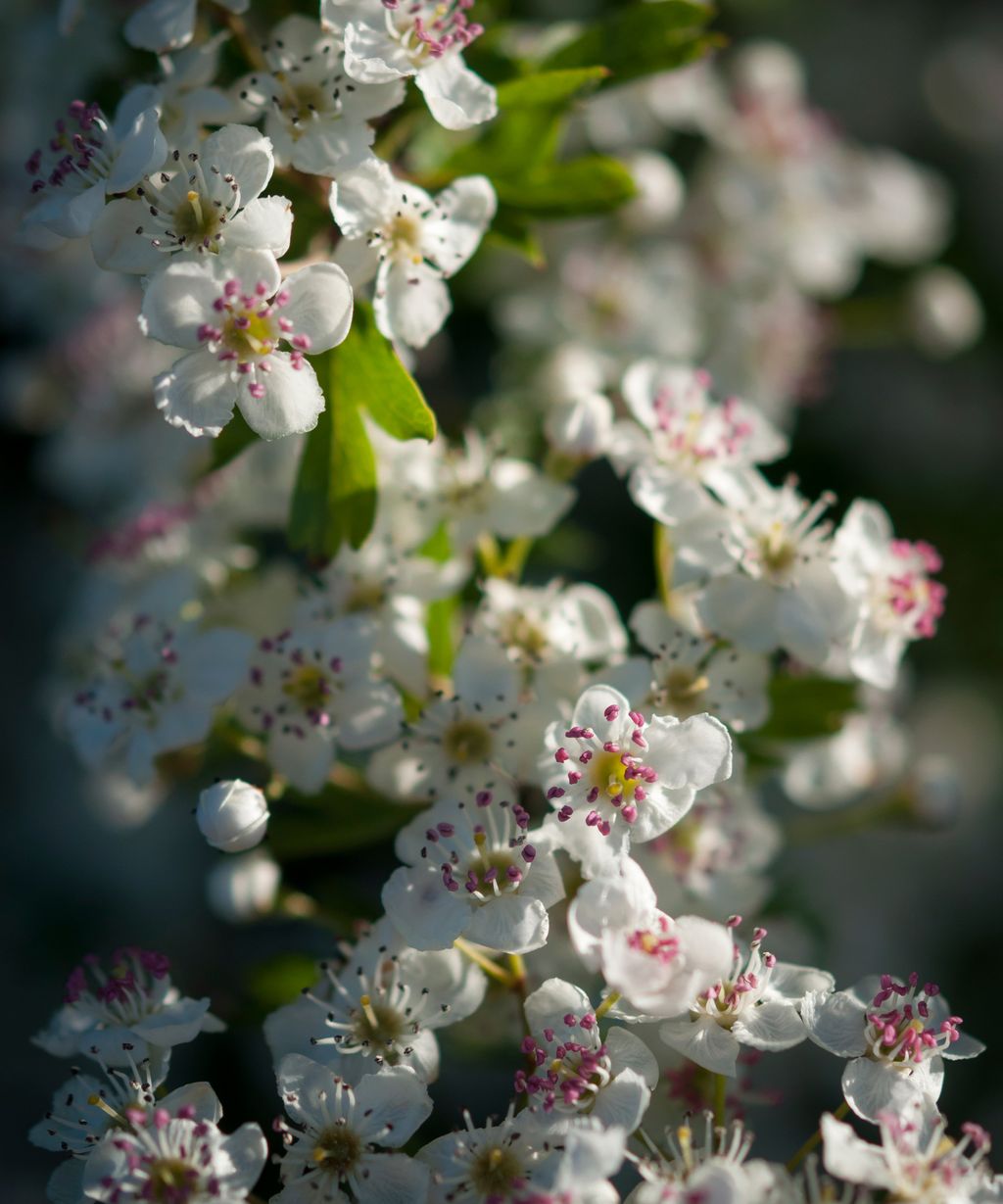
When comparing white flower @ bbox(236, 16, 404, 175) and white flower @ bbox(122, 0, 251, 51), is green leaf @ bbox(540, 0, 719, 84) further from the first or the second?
white flower @ bbox(122, 0, 251, 51)

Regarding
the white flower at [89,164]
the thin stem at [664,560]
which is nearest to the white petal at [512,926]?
the thin stem at [664,560]

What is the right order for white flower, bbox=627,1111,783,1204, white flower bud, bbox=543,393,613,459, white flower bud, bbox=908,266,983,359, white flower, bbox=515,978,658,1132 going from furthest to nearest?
white flower bud, bbox=908,266,983,359, white flower bud, bbox=543,393,613,459, white flower, bbox=515,978,658,1132, white flower, bbox=627,1111,783,1204

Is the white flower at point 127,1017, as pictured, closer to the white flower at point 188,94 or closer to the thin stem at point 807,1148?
the thin stem at point 807,1148

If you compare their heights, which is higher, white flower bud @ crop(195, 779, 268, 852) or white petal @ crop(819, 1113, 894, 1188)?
white flower bud @ crop(195, 779, 268, 852)

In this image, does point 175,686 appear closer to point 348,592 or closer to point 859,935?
point 348,592

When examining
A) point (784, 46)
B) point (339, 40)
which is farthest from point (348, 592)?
point (784, 46)

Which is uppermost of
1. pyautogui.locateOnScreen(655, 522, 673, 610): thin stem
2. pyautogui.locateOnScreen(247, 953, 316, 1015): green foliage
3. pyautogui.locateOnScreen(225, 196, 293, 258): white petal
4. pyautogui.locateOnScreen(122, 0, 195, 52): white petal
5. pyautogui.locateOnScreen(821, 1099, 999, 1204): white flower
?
pyautogui.locateOnScreen(122, 0, 195, 52): white petal

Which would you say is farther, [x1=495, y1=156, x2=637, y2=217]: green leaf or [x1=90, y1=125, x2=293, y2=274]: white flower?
[x1=495, y1=156, x2=637, y2=217]: green leaf

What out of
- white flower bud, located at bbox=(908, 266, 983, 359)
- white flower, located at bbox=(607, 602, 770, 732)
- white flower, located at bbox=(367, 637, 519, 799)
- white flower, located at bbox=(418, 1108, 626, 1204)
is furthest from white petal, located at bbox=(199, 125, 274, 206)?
white flower bud, located at bbox=(908, 266, 983, 359)
